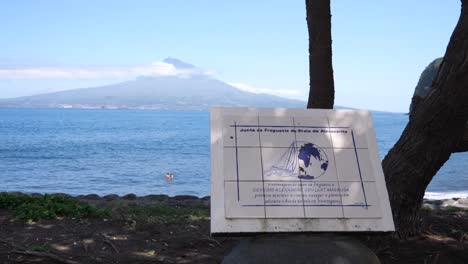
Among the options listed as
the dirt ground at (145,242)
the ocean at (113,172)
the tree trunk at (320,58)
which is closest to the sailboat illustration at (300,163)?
the dirt ground at (145,242)

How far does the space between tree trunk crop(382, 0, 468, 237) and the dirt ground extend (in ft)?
1.69

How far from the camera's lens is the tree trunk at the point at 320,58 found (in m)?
8.48

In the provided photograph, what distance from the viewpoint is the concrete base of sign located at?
17.3 ft

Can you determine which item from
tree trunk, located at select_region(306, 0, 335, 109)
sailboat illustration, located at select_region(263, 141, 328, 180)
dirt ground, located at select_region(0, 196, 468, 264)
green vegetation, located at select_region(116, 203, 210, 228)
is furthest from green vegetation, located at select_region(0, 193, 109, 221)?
sailboat illustration, located at select_region(263, 141, 328, 180)

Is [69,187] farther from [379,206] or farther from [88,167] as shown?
[379,206]

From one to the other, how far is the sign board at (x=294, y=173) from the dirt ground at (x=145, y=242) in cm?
120

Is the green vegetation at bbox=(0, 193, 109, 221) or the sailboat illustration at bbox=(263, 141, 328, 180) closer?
the sailboat illustration at bbox=(263, 141, 328, 180)

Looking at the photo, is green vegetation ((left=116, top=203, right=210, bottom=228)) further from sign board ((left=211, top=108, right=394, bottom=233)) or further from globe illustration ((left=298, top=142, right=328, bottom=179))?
globe illustration ((left=298, top=142, right=328, bottom=179))

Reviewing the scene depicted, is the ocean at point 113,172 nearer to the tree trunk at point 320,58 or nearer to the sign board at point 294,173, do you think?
the tree trunk at point 320,58

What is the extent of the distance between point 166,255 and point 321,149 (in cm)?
276

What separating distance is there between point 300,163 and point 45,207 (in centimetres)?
575

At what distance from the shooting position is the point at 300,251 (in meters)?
5.32

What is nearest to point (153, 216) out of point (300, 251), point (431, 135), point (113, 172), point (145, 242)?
point (145, 242)

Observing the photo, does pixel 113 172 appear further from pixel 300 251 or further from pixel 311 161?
pixel 300 251
